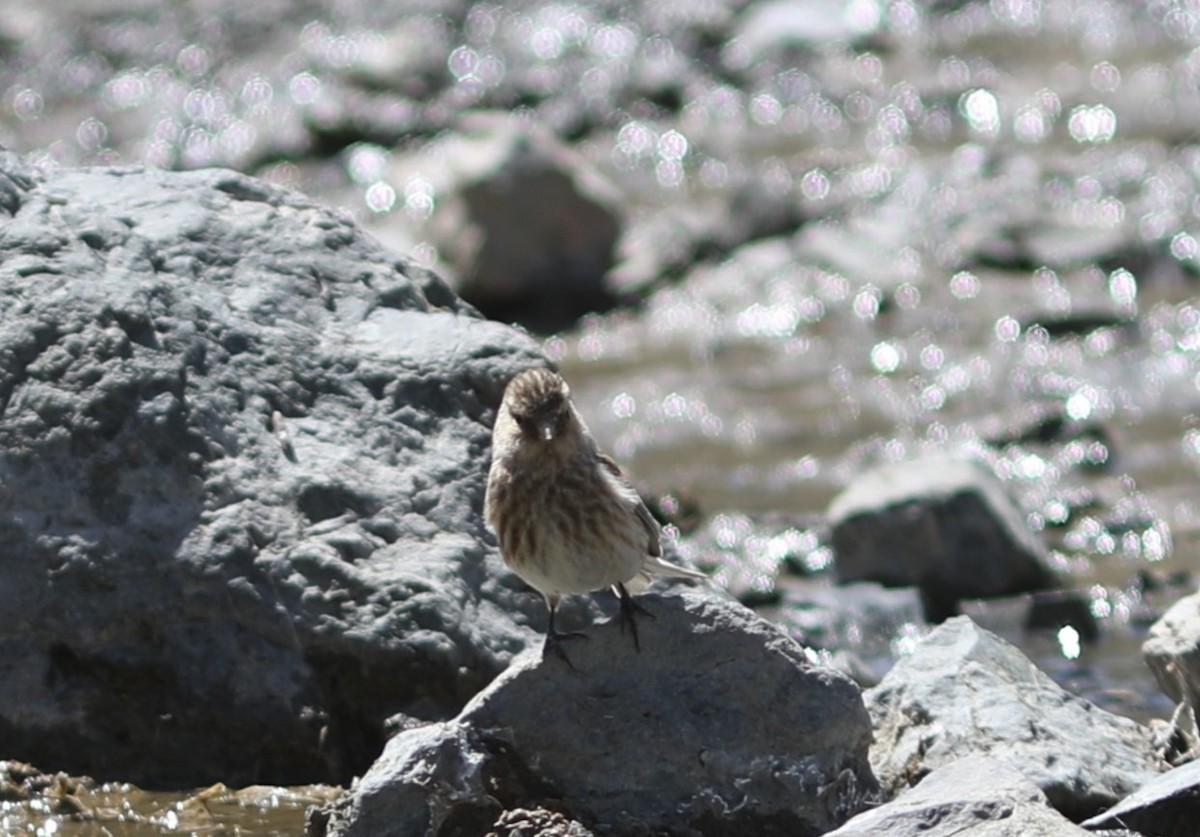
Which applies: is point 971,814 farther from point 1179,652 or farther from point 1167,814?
point 1179,652

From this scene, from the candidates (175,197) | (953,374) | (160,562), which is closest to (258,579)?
(160,562)

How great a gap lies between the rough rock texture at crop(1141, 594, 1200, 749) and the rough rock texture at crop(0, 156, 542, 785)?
194 cm

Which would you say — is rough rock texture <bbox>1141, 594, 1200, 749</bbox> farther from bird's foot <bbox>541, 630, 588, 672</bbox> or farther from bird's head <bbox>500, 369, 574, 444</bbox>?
bird's head <bbox>500, 369, 574, 444</bbox>

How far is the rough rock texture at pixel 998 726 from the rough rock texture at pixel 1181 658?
15 cm

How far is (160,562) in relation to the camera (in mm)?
6574

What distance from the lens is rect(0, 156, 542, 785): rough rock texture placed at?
6.56 meters

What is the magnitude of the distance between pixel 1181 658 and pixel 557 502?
215cm

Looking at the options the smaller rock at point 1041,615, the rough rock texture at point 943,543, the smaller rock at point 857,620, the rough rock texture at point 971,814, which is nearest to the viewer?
the rough rock texture at point 971,814

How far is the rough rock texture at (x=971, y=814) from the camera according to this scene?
17.3 feet

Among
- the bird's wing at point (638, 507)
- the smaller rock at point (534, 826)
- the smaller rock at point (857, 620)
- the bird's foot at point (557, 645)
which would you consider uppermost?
the bird's wing at point (638, 507)

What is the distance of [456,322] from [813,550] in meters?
3.11

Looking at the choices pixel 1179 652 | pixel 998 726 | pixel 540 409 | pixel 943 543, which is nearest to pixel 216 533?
pixel 540 409

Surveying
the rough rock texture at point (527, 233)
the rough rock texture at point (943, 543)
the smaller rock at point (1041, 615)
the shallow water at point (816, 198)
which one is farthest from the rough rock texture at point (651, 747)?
the rough rock texture at point (527, 233)

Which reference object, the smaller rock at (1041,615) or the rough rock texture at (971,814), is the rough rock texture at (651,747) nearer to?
the rough rock texture at (971,814)
